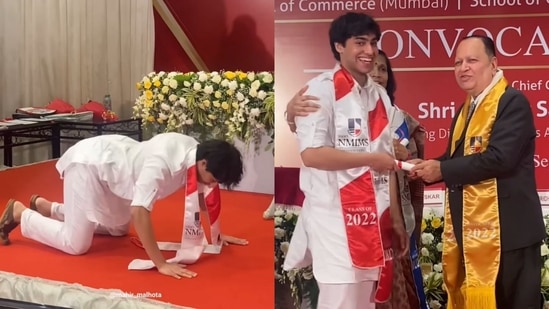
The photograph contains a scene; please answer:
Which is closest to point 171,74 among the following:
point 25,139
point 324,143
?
point 324,143

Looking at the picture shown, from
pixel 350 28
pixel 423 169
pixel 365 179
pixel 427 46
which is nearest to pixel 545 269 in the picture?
pixel 423 169

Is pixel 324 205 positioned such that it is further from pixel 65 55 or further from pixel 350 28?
pixel 65 55

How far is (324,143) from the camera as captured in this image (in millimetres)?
1479

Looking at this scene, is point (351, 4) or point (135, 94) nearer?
point (351, 4)

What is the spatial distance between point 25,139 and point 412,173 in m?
1.08

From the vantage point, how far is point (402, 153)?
59.4 inches

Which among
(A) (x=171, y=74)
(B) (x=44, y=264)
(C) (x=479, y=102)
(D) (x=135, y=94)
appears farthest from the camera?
(B) (x=44, y=264)

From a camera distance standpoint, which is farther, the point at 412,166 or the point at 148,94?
the point at 148,94

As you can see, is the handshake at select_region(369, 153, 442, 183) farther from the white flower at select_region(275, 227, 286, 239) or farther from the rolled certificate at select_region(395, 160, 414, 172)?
the white flower at select_region(275, 227, 286, 239)

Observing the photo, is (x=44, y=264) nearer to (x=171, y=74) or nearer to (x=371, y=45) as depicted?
(x=171, y=74)

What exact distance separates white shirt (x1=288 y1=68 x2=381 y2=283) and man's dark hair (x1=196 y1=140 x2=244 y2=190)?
0.17m

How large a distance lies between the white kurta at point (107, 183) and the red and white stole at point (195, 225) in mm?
36

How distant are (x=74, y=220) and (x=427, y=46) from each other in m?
1.06

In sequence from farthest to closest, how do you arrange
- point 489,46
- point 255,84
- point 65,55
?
point 65,55
point 255,84
point 489,46
